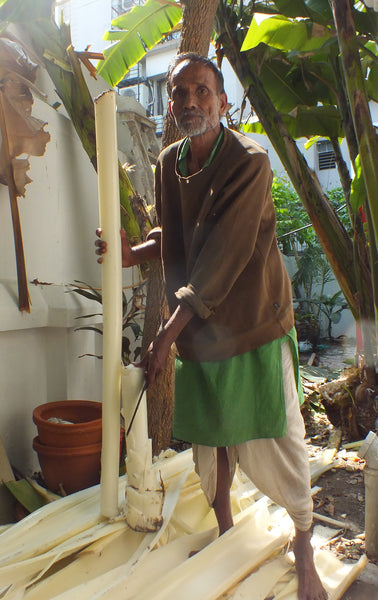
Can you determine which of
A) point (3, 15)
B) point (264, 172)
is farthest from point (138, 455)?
point (3, 15)

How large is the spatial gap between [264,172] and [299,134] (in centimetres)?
276

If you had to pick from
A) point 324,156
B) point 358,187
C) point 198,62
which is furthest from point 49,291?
point 324,156

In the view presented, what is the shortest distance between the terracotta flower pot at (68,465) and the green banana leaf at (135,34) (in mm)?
3109

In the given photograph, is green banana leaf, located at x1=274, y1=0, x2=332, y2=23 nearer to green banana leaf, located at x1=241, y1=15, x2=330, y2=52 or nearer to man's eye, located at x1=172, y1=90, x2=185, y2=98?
green banana leaf, located at x1=241, y1=15, x2=330, y2=52

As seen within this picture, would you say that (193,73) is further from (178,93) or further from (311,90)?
(311,90)

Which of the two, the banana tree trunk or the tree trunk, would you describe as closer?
the banana tree trunk

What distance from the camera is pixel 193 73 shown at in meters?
1.75

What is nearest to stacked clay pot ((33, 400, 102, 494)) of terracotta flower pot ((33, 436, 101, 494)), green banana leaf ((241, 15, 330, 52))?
terracotta flower pot ((33, 436, 101, 494))

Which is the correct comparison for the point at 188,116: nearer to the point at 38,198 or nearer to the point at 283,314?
the point at 283,314

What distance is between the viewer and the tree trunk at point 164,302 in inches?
113

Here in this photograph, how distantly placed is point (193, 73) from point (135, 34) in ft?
9.29

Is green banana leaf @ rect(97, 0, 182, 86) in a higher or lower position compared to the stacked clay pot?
higher

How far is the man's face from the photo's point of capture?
68.8 inches

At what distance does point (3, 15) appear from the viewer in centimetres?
314
